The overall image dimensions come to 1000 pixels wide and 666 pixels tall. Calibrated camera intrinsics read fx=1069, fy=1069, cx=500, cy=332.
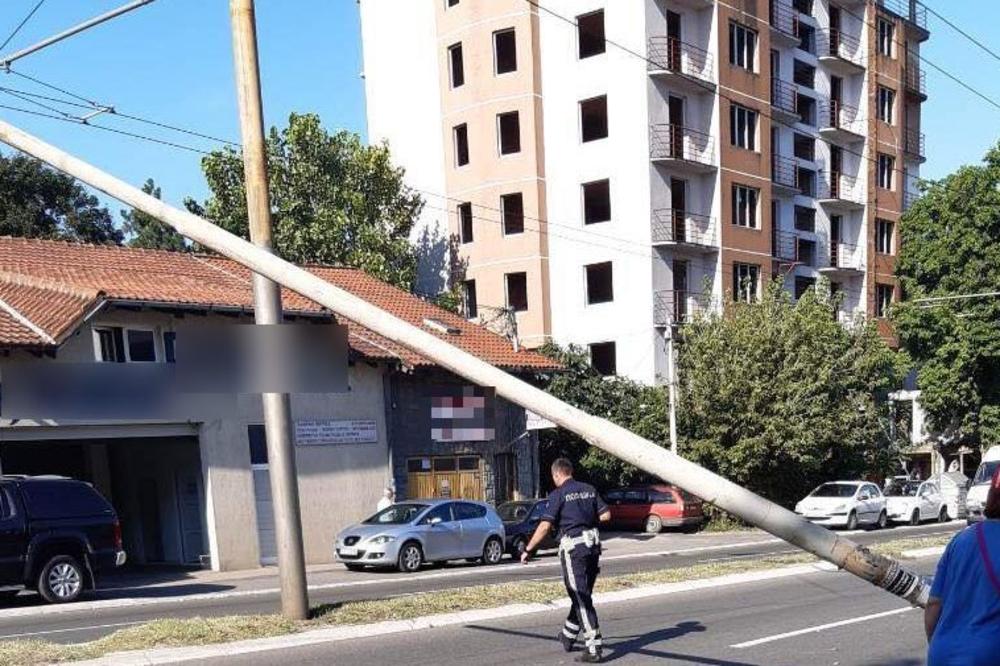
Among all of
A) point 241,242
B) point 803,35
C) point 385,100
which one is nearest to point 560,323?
point 385,100

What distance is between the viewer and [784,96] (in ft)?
156

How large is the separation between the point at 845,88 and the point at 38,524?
4630cm

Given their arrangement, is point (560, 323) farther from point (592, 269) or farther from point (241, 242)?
point (241, 242)

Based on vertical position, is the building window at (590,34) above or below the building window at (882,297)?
above

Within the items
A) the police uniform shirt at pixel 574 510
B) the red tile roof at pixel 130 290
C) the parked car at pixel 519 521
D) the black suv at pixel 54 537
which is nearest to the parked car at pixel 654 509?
the red tile roof at pixel 130 290

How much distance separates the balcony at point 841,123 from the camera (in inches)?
1998

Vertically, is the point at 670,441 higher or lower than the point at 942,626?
lower

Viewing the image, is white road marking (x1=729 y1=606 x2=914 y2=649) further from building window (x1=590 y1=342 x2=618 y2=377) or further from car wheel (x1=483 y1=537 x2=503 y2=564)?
building window (x1=590 y1=342 x2=618 y2=377)

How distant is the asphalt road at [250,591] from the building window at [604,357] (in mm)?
14535

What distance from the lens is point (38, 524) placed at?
1606cm

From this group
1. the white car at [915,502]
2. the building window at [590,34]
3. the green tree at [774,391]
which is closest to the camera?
the green tree at [774,391]

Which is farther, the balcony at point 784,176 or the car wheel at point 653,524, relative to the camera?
the balcony at point 784,176

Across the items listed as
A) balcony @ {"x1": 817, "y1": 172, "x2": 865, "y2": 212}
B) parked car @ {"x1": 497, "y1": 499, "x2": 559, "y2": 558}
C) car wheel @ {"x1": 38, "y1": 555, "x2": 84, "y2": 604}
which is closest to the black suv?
car wheel @ {"x1": 38, "y1": 555, "x2": 84, "y2": 604}

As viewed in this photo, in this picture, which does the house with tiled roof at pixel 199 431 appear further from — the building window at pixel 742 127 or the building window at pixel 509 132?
the building window at pixel 742 127
